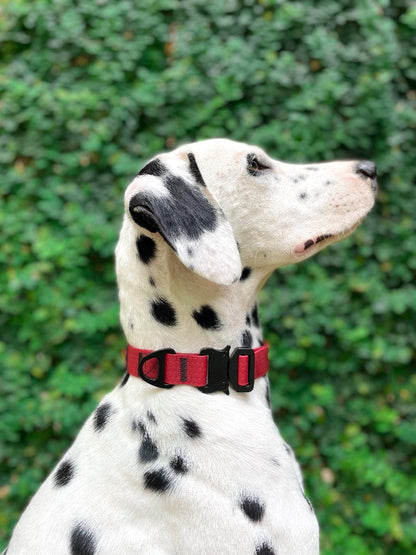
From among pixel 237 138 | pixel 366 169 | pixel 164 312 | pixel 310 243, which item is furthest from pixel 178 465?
pixel 237 138

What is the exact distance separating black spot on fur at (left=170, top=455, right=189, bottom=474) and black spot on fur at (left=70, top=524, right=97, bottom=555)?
296 millimetres

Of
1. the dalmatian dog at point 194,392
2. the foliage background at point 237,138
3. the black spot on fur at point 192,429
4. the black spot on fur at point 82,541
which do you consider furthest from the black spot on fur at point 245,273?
the foliage background at point 237,138

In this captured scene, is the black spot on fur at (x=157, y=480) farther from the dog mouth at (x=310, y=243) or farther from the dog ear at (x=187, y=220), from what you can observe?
the dog mouth at (x=310, y=243)

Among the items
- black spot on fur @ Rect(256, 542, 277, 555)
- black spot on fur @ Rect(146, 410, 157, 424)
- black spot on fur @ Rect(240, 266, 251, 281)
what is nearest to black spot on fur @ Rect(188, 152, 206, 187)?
black spot on fur @ Rect(240, 266, 251, 281)

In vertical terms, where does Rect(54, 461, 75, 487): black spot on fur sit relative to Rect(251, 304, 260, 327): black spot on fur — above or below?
below

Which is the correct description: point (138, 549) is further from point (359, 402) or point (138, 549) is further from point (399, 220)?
point (399, 220)

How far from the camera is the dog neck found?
7.06 ft

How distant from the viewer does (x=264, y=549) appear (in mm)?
1924

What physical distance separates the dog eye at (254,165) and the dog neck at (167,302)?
1.36ft

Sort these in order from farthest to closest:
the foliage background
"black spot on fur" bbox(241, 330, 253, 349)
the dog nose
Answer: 1. the foliage background
2. the dog nose
3. "black spot on fur" bbox(241, 330, 253, 349)

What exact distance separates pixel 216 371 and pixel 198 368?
0.06 metres

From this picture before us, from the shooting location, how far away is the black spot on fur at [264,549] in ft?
6.29

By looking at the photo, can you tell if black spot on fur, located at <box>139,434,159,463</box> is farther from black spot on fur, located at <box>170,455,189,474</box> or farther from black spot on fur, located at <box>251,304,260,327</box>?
black spot on fur, located at <box>251,304,260,327</box>

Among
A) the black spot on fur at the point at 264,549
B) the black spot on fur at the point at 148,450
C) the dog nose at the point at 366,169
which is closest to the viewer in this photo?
the black spot on fur at the point at 264,549
